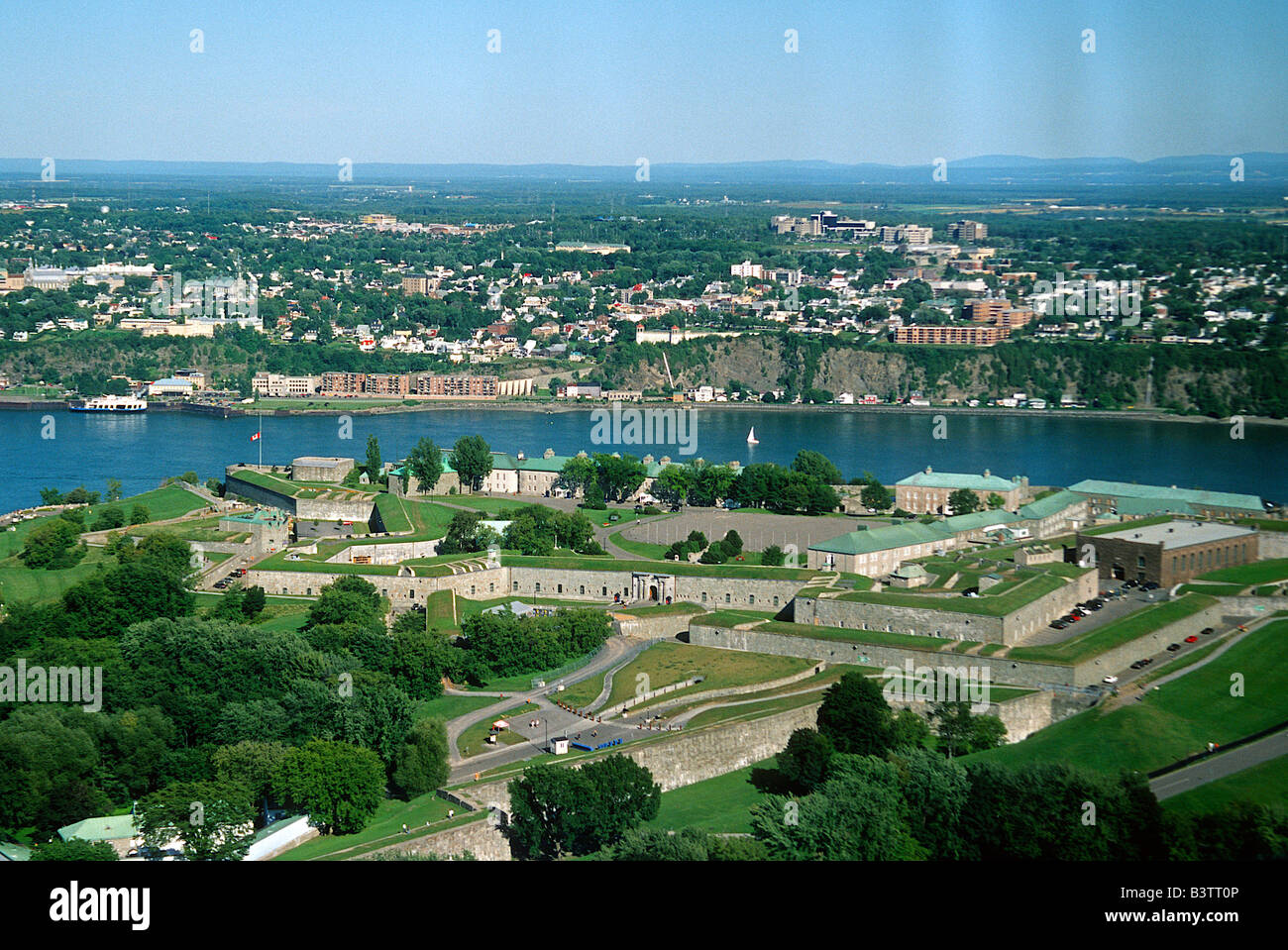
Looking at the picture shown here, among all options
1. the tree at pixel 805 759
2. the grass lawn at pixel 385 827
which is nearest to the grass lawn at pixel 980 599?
the tree at pixel 805 759

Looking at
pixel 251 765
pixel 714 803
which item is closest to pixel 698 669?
pixel 714 803

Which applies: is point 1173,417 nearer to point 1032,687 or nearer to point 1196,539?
point 1196,539

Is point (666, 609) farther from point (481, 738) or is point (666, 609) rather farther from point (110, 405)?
point (110, 405)

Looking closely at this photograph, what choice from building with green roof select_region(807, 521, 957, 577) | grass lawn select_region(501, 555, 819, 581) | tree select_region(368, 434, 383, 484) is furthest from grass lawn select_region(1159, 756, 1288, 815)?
tree select_region(368, 434, 383, 484)

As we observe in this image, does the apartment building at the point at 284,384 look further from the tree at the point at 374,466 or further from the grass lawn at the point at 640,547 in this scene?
the grass lawn at the point at 640,547

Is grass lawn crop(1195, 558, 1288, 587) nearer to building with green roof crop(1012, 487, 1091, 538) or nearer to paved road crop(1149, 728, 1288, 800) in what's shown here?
building with green roof crop(1012, 487, 1091, 538)
